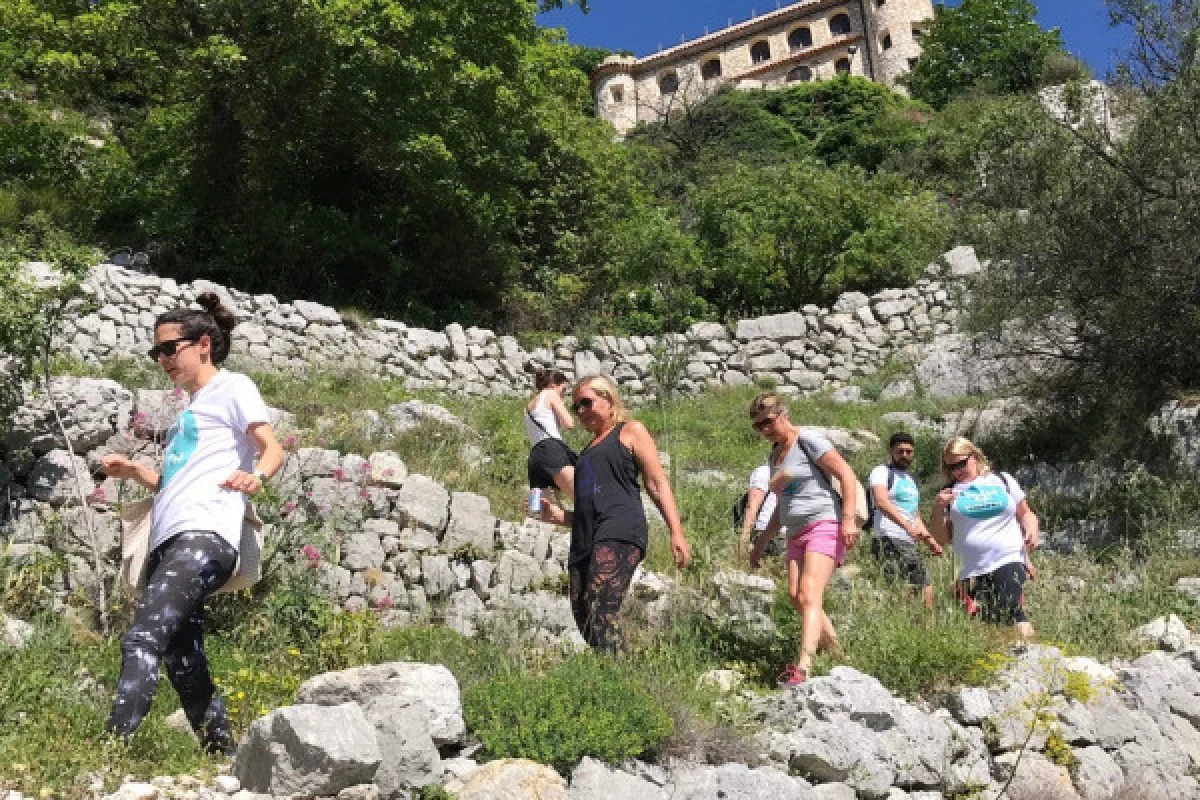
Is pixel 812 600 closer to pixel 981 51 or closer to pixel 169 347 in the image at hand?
pixel 169 347

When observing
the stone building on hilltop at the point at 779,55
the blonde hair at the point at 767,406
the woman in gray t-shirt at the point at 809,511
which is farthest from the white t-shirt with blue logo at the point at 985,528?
the stone building on hilltop at the point at 779,55

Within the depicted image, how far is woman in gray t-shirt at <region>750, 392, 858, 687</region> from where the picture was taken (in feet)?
17.8

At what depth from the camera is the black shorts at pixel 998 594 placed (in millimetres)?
6148

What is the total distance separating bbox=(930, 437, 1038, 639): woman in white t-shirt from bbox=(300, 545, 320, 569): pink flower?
3704 millimetres

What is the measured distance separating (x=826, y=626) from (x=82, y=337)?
9.09 m

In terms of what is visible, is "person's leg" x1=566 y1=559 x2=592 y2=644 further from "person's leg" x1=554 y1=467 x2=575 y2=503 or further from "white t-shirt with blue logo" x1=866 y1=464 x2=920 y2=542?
"white t-shirt with blue logo" x1=866 y1=464 x2=920 y2=542

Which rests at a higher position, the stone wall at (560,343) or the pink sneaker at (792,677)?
the stone wall at (560,343)

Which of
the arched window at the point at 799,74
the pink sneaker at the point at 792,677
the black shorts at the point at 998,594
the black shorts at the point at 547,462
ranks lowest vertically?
the black shorts at the point at 998,594

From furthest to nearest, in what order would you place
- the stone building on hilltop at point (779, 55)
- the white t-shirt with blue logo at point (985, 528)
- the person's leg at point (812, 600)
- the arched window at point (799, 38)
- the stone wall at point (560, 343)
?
the arched window at point (799, 38), the stone building on hilltop at point (779, 55), the stone wall at point (560, 343), the white t-shirt with blue logo at point (985, 528), the person's leg at point (812, 600)

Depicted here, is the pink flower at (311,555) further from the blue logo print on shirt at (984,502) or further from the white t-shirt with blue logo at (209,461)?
the blue logo print on shirt at (984,502)

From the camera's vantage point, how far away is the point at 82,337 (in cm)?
1155

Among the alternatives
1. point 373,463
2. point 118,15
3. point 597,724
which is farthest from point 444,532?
point 118,15

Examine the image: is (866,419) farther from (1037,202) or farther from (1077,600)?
(1077,600)

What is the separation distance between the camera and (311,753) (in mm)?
3479
